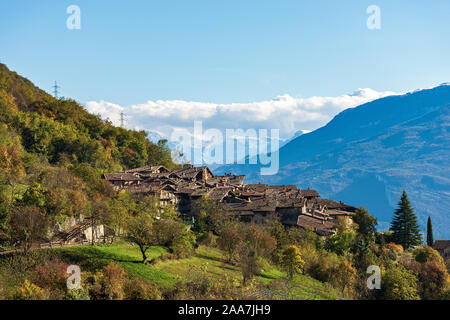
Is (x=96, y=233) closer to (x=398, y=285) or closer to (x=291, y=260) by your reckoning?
(x=291, y=260)

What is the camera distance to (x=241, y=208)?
57.4 meters

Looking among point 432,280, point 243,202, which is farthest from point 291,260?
point 243,202

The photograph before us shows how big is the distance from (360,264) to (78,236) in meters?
29.3


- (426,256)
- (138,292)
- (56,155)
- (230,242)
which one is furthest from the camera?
(56,155)

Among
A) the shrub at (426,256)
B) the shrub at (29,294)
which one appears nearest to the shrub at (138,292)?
the shrub at (29,294)

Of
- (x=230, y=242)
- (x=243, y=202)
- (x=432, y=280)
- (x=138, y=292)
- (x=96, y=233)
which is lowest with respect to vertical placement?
(x=432, y=280)

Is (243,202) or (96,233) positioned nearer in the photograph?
(96,233)

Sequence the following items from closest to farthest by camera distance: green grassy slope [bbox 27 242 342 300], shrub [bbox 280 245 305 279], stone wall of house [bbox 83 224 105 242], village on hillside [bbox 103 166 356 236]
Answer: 1. green grassy slope [bbox 27 242 342 300]
2. stone wall of house [bbox 83 224 105 242]
3. shrub [bbox 280 245 305 279]
4. village on hillside [bbox 103 166 356 236]

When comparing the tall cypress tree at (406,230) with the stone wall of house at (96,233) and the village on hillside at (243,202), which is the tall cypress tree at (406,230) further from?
the stone wall of house at (96,233)

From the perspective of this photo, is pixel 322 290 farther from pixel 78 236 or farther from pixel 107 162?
A: pixel 107 162

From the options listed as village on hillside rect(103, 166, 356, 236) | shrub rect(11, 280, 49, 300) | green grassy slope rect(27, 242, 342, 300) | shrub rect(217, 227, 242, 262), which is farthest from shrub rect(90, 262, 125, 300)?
village on hillside rect(103, 166, 356, 236)

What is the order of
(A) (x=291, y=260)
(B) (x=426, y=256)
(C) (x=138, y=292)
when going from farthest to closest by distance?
1. (B) (x=426, y=256)
2. (A) (x=291, y=260)
3. (C) (x=138, y=292)

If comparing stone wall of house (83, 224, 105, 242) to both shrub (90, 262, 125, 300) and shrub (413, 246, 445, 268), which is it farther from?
shrub (413, 246, 445, 268)

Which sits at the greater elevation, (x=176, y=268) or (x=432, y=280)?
(x=176, y=268)
